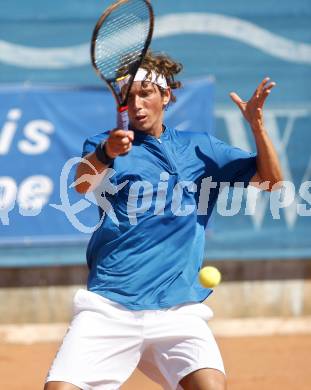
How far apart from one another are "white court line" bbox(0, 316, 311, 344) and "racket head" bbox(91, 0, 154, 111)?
502 centimetres

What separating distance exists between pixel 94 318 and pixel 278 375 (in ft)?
12.0

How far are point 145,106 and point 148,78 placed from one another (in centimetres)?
14

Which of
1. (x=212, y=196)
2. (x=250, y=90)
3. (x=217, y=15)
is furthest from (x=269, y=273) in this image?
(x=212, y=196)

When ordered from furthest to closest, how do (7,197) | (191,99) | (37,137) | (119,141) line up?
1. (191,99)
2. (37,137)
3. (7,197)
4. (119,141)

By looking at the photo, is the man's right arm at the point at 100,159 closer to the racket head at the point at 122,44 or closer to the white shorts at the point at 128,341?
the racket head at the point at 122,44

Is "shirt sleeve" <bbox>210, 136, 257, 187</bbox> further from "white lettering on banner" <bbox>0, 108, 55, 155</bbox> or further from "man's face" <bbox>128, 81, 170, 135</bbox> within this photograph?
"white lettering on banner" <bbox>0, 108, 55, 155</bbox>

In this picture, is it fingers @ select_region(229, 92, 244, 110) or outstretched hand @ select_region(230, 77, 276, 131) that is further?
fingers @ select_region(229, 92, 244, 110)

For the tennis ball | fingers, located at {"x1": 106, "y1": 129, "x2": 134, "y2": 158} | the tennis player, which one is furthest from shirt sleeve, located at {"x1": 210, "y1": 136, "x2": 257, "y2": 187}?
fingers, located at {"x1": 106, "y1": 129, "x2": 134, "y2": 158}

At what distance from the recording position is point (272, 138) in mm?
9047

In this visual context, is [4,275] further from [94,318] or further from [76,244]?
[94,318]

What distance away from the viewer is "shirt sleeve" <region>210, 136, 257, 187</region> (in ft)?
14.5

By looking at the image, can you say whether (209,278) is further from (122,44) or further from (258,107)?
(122,44)

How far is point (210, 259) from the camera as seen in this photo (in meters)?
9.02

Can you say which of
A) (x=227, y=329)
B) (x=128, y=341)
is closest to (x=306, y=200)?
(x=227, y=329)
